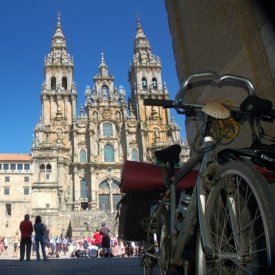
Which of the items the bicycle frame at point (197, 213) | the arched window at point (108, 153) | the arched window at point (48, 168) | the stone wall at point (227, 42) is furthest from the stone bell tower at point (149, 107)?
the bicycle frame at point (197, 213)

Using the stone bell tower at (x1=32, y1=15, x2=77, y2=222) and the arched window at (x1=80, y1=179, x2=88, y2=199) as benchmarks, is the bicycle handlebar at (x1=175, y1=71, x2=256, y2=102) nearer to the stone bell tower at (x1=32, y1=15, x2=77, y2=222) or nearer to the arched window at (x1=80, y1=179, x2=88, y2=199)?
the stone bell tower at (x1=32, y1=15, x2=77, y2=222)

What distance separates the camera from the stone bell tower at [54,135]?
36781 mm

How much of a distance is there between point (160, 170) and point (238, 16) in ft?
4.13

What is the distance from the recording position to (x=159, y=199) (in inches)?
105

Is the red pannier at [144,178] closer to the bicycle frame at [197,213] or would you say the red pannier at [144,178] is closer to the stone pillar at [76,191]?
the bicycle frame at [197,213]

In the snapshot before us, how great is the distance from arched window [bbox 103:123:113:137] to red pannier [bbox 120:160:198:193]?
40.5 m

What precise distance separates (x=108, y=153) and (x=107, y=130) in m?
2.80

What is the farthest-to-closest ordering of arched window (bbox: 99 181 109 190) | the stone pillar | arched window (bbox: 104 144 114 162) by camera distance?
arched window (bbox: 104 144 114 162)
arched window (bbox: 99 181 109 190)
the stone pillar

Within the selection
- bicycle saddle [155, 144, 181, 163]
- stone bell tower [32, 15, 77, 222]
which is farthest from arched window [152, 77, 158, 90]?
bicycle saddle [155, 144, 181, 163]

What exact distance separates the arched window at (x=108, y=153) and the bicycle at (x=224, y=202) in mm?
39609

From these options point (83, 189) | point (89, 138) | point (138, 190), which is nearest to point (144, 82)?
point (89, 138)

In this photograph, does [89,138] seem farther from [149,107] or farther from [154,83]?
[154,83]

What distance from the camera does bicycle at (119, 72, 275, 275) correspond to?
152cm

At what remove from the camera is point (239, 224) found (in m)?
1.67
